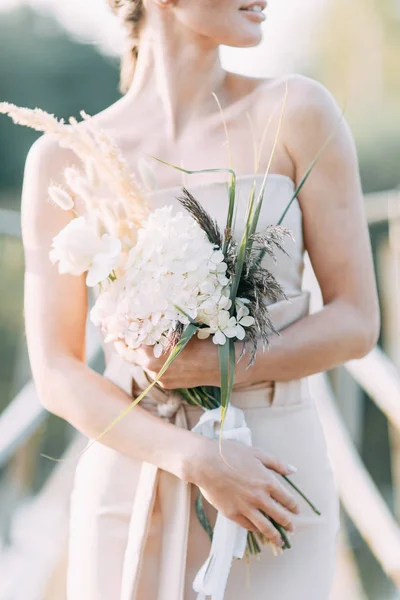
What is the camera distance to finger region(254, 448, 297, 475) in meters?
1.48

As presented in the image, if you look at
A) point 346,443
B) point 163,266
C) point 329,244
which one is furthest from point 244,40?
point 346,443

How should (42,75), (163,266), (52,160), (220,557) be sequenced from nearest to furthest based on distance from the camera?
(163,266)
(220,557)
(52,160)
(42,75)

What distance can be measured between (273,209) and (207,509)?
0.56 meters

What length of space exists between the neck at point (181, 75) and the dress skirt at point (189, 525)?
555 millimetres

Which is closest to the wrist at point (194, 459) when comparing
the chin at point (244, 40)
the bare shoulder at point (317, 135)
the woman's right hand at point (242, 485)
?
the woman's right hand at point (242, 485)

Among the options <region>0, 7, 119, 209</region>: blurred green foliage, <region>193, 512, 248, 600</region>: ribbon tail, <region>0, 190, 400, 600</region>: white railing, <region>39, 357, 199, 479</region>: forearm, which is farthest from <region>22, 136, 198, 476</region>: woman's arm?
<region>0, 7, 119, 209</region>: blurred green foliage

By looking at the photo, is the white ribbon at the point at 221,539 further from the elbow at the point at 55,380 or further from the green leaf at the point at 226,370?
the elbow at the point at 55,380

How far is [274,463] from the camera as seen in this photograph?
1.49 m

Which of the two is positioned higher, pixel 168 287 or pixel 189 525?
pixel 168 287

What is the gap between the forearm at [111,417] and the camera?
1.50 m

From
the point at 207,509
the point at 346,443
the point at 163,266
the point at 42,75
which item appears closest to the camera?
the point at 163,266

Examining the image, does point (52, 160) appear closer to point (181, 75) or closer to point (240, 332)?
point (181, 75)

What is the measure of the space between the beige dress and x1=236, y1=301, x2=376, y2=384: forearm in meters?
0.04

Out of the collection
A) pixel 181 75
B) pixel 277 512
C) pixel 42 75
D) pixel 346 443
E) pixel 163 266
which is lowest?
pixel 42 75
